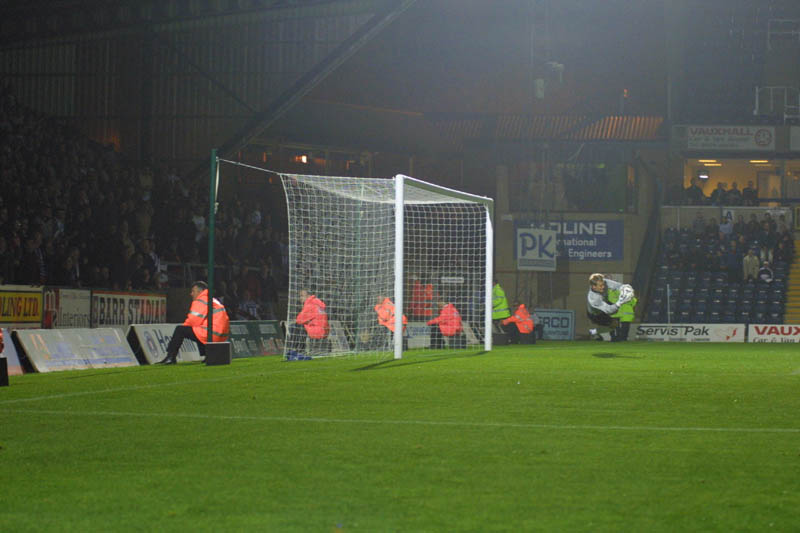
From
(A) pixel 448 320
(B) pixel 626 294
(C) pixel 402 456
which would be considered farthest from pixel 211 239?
(C) pixel 402 456

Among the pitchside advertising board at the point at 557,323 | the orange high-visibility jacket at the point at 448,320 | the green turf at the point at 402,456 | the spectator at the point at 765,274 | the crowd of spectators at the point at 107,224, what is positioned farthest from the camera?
the spectator at the point at 765,274

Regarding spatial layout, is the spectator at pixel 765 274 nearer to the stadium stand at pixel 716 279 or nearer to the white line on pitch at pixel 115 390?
the stadium stand at pixel 716 279

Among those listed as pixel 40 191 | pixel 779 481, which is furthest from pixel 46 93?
pixel 779 481

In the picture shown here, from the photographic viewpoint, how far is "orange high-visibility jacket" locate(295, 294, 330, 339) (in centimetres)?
2081

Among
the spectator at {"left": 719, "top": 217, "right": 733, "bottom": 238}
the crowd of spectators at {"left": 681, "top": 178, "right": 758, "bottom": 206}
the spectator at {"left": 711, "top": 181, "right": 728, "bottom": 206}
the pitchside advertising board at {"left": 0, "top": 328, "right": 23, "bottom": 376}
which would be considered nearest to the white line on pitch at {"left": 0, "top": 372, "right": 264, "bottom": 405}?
the pitchside advertising board at {"left": 0, "top": 328, "right": 23, "bottom": 376}

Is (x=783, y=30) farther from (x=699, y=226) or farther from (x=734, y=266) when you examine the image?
(x=734, y=266)

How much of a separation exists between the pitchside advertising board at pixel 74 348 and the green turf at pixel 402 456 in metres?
3.11

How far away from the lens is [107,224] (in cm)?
2355

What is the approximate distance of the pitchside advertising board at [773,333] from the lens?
32062 millimetres

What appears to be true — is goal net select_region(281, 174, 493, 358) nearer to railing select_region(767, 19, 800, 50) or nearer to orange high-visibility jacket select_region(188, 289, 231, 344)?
orange high-visibility jacket select_region(188, 289, 231, 344)

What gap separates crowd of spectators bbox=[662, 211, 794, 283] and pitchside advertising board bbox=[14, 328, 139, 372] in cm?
2551

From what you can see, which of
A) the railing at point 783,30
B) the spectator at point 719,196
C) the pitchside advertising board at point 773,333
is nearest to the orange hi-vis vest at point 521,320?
the pitchside advertising board at point 773,333

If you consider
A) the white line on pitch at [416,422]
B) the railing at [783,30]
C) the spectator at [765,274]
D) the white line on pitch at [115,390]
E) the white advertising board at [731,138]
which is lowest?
the white line on pitch at [115,390]

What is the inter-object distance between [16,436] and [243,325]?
47.9 ft
